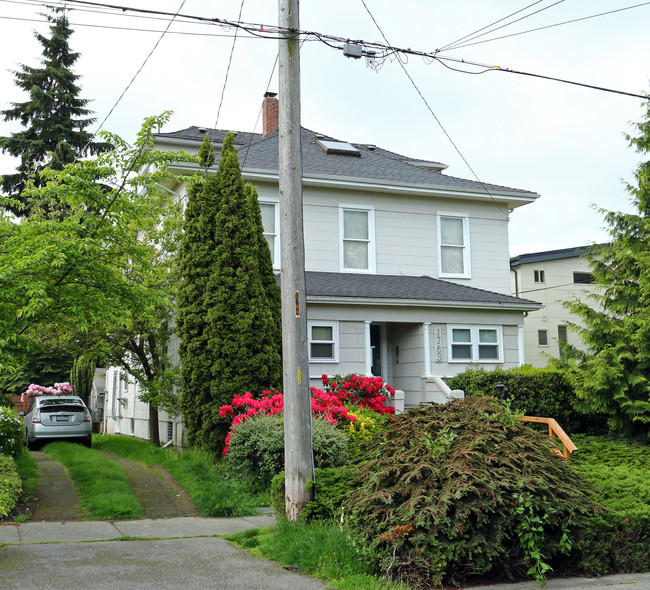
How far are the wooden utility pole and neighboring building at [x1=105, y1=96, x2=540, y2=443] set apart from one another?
7.06 meters

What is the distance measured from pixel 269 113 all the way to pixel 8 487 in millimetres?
15050

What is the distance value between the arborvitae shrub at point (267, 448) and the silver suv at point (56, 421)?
9.14 m

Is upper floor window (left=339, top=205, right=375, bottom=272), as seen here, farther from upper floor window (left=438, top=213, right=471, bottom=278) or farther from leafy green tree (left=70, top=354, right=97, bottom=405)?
leafy green tree (left=70, top=354, right=97, bottom=405)

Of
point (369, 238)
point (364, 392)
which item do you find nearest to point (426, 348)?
point (364, 392)

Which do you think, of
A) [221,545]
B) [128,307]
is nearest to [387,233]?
[128,307]

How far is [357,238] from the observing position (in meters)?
17.6

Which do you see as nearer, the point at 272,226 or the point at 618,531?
the point at 618,531

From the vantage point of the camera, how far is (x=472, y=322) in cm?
1677

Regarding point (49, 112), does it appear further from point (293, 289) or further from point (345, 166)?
point (293, 289)

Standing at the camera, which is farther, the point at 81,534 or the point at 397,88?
the point at 397,88

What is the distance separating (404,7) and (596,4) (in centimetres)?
331

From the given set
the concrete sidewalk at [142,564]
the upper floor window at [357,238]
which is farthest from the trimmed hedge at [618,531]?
the upper floor window at [357,238]

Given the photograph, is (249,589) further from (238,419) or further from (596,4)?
(596,4)

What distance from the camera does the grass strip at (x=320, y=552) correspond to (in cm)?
556
